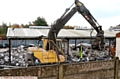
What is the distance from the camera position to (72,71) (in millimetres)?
6359

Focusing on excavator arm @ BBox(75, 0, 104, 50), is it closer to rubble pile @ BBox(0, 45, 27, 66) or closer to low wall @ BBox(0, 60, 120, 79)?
rubble pile @ BBox(0, 45, 27, 66)

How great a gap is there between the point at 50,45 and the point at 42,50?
0.74 meters

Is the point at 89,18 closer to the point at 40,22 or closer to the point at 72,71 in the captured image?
the point at 72,71

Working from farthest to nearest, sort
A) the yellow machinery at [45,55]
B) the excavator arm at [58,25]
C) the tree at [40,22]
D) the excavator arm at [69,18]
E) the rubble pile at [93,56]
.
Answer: the tree at [40,22] < the rubble pile at [93,56] < the excavator arm at [69,18] < the excavator arm at [58,25] < the yellow machinery at [45,55]

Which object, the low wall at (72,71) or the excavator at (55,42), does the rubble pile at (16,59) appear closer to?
the excavator at (55,42)

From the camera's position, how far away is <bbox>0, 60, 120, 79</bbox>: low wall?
5.44m

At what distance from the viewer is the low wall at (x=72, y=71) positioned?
544 centimetres

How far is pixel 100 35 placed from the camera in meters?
17.1

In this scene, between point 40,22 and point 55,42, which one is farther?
point 40,22


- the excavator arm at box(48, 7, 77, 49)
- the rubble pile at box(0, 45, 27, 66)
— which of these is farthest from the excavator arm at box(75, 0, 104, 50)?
the rubble pile at box(0, 45, 27, 66)

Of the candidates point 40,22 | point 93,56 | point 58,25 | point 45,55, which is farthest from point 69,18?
point 40,22

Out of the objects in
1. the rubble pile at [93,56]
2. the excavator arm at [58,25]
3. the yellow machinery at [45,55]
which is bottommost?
the rubble pile at [93,56]

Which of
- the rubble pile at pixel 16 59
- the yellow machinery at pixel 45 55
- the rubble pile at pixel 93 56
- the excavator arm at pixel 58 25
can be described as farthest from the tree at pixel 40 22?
the yellow machinery at pixel 45 55

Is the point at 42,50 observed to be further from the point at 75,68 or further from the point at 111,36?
the point at 111,36
